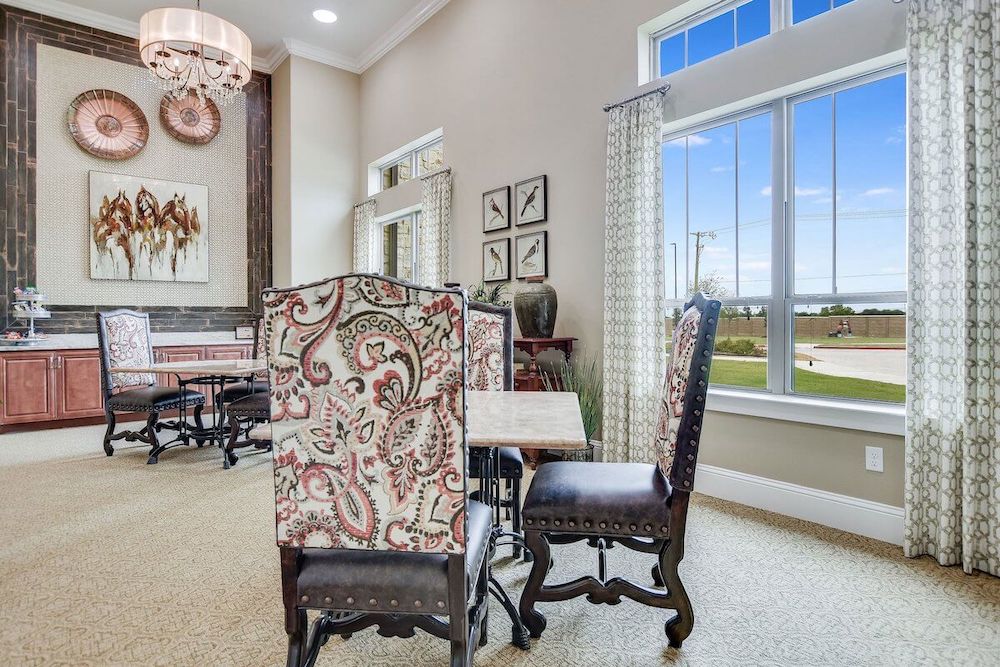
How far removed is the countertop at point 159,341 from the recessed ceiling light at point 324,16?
11.8ft

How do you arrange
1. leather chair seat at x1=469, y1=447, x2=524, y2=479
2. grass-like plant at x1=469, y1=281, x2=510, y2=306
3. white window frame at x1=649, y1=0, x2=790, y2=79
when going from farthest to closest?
1. grass-like plant at x1=469, y1=281, x2=510, y2=306
2. white window frame at x1=649, y1=0, x2=790, y2=79
3. leather chair seat at x1=469, y1=447, x2=524, y2=479

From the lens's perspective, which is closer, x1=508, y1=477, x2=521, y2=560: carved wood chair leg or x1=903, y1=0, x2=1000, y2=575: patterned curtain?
x1=903, y1=0, x2=1000, y2=575: patterned curtain

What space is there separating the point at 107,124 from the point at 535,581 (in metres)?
6.50

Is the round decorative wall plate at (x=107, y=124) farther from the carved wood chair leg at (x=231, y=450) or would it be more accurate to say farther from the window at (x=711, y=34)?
the window at (x=711, y=34)

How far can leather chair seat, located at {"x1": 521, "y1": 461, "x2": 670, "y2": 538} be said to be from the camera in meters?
1.61

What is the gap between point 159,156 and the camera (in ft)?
19.4

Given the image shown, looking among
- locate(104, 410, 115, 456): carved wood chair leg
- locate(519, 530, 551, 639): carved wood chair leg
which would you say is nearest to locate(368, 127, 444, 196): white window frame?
locate(104, 410, 115, 456): carved wood chair leg

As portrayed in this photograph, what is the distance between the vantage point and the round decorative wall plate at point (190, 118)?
5926 mm

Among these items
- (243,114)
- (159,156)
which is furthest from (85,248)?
(243,114)

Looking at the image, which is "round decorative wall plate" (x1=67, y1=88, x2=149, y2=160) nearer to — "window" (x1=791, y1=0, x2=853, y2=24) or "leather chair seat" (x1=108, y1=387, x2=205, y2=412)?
"leather chair seat" (x1=108, y1=387, x2=205, y2=412)

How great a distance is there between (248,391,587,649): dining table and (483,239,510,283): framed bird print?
2254mm

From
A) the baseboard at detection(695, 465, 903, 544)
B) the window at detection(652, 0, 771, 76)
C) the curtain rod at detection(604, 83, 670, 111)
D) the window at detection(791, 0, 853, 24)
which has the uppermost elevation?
the window at detection(652, 0, 771, 76)

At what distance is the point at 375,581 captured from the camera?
1.20 metres

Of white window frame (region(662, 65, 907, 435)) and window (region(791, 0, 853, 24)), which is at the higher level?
window (region(791, 0, 853, 24))
